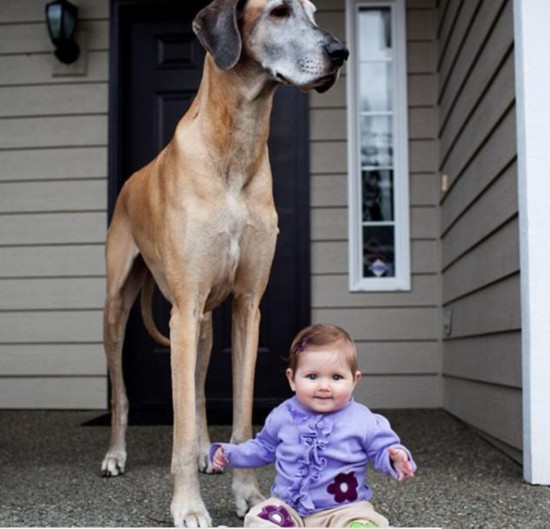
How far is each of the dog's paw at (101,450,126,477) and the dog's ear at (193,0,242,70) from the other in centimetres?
160

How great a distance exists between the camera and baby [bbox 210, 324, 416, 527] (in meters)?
2.01

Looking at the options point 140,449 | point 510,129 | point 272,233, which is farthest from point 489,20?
point 140,449

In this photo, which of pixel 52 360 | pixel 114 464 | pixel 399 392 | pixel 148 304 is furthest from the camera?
pixel 52 360

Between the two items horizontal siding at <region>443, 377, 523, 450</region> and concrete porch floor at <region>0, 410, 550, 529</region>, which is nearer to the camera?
concrete porch floor at <region>0, 410, 550, 529</region>

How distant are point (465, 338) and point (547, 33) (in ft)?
6.50

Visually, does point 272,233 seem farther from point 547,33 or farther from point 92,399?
point 92,399

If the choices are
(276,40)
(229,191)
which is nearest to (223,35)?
(276,40)

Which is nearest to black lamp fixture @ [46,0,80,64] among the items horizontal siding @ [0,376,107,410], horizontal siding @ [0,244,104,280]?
horizontal siding @ [0,244,104,280]

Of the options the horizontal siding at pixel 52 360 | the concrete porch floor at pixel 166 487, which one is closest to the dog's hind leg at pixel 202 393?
the concrete porch floor at pixel 166 487

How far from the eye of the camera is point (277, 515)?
2.02 m

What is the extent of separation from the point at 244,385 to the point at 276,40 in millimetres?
1098

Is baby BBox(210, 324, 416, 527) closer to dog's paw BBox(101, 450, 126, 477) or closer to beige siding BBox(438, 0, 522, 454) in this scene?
dog's paw BBox(101, 450, 126, 477)

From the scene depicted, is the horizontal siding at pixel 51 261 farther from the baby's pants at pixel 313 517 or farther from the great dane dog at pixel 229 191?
the baby's pants at pixel 313 517

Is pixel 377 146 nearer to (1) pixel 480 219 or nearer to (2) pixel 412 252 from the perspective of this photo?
(2) pixel 412 252
